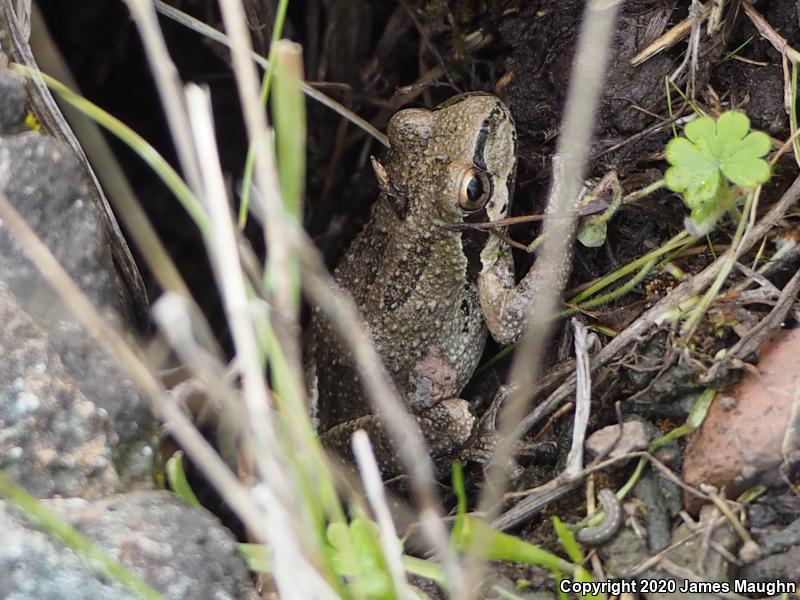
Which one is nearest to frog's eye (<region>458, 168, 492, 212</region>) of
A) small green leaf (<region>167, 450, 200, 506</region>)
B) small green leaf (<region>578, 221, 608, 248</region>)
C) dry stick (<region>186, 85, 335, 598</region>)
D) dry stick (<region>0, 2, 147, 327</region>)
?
small green leaf (<region>578, 221, 608, 248</region>)

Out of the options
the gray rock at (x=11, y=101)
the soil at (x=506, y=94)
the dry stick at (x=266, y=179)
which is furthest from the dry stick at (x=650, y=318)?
the gray rock at (x=11, y=101)

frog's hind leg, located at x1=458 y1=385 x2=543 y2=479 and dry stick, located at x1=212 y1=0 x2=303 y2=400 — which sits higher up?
dry stick, located at x1=212 y1=0 x2=303 y2=400

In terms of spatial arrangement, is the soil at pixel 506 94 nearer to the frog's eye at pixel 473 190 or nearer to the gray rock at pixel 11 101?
the frog's eye at pixel 473 190

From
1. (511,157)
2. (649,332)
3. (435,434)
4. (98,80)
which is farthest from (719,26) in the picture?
(98,80)

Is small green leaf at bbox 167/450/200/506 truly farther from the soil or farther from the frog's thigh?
the frog's thigh

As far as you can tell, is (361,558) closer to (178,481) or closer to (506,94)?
(178,481)

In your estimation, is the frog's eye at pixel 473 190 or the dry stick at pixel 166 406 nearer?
the dry stick at pixel 166 406
